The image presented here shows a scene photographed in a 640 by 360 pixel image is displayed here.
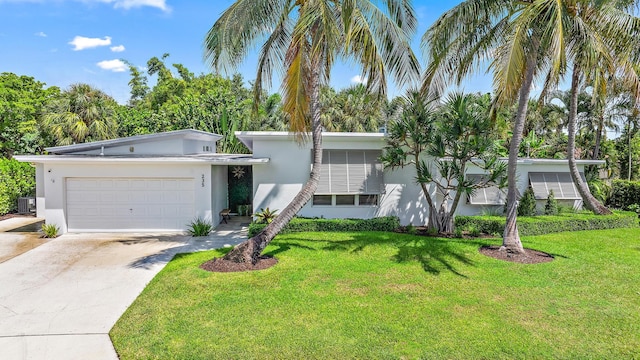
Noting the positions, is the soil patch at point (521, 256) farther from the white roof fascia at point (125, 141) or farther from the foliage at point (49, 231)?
the foliage at point (49, 231)

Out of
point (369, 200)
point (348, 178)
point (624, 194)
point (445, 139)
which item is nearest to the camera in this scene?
point (445, 139)

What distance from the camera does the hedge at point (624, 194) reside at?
66.4 feet

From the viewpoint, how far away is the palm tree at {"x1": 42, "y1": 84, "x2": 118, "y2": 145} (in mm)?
23281

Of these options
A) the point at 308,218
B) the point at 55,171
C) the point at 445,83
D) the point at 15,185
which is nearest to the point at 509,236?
the point at 445,83

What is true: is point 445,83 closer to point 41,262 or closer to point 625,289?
point 625,289

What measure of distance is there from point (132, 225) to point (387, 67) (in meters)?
11.7

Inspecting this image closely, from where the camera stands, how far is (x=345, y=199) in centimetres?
1552

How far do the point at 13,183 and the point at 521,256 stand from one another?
23975 mm

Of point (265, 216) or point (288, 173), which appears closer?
point (265, 216)

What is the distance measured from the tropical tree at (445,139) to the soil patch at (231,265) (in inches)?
261

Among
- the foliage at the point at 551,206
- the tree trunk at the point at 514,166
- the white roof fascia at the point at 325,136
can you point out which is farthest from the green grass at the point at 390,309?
the foliage at the point at 551,206

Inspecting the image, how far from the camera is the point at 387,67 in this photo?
1009 cm

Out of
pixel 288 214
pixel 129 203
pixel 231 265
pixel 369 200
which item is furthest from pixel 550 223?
pixel 129 203

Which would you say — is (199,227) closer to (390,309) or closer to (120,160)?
(120,160)
